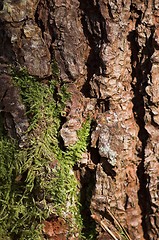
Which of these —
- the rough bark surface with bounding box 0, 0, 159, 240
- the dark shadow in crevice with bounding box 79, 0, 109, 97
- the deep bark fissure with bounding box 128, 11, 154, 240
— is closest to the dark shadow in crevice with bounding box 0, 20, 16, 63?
the rough bark surface with bounding box 0, 0, 159, 240

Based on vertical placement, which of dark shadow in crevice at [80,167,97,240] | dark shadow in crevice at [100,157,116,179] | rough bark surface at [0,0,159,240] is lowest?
→ dark shadow in crevice at [80,167,97,240]

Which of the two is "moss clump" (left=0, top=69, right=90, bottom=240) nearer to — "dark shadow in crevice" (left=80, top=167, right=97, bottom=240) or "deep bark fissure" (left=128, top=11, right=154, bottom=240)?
"dark shadow in crevice" (left=80, top=167, right=97, bottom=240)

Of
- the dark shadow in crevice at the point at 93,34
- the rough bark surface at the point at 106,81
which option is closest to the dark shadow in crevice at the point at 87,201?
the rough bark surface at the point at 106,81

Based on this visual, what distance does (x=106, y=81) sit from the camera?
1.43 meters

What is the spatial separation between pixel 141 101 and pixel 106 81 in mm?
119

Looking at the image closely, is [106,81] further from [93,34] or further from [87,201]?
[87,201]

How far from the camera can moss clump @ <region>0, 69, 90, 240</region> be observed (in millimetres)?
1457

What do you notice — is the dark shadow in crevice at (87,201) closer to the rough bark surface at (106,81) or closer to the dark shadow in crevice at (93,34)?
the rough bark surface at (106,81)

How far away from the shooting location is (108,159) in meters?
1.42

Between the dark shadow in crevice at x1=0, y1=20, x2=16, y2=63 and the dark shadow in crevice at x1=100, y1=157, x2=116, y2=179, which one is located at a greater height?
the dark shadow in crevice at x1=0, y1=20, x2=16, y2=63

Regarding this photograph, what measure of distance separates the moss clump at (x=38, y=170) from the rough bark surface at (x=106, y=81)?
35 mm

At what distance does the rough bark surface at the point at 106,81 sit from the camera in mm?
1412

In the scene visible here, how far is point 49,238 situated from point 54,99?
427 millimetres

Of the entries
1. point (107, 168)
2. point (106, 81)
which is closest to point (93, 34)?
point (106, 81)
